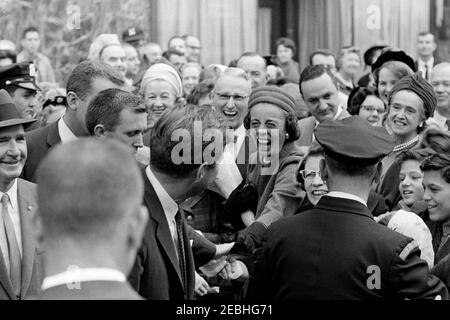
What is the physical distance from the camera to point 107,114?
469cm

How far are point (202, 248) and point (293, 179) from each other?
1083 millimetres

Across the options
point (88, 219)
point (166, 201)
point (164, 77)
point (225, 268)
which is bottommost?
point (225, 268)

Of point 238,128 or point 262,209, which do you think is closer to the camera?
point 262,209

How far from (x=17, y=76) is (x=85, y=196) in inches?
197

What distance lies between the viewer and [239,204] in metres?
5.70

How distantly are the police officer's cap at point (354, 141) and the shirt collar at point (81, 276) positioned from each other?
1.52 m

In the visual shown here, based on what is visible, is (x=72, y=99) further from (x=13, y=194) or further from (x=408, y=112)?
(x=408, y=112)

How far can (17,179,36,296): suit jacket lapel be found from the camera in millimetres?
4379

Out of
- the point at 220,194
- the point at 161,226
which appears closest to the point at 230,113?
the point at 220,194

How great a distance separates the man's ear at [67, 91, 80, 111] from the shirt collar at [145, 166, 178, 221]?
1620mm

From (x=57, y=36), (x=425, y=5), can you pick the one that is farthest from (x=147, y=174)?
(x=425, y=5)

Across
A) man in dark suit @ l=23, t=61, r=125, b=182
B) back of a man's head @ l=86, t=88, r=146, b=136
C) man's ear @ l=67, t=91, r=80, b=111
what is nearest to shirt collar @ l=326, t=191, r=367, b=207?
back of a man's head @ l=86, t=88, r=146, b=136

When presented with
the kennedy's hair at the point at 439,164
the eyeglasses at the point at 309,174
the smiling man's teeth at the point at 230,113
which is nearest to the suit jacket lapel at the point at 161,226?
the eyeglasses at the point at 309,174

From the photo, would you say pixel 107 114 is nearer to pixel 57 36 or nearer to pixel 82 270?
pixel 82 270
